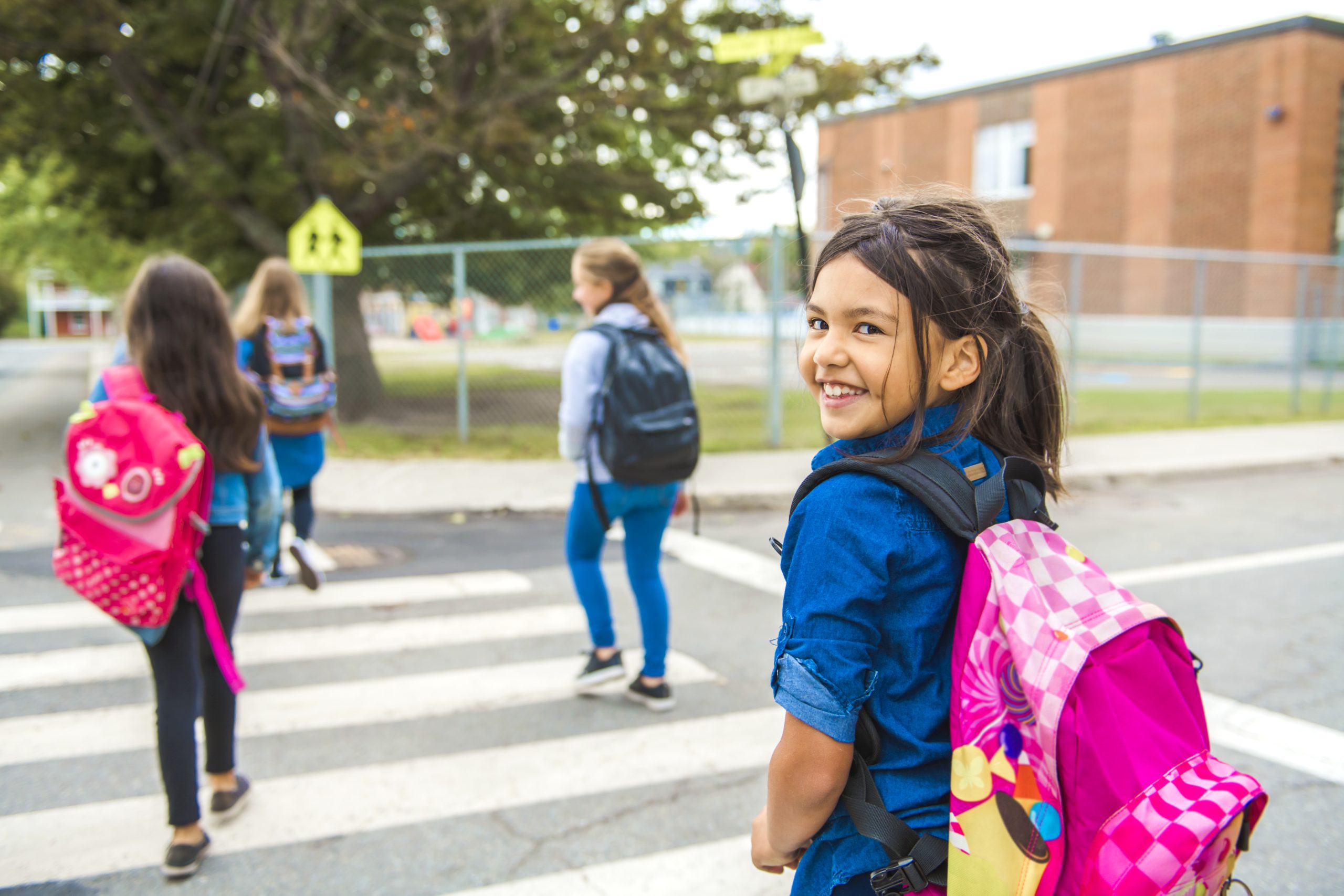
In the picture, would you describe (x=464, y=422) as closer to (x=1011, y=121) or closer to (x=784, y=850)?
(x=784, y=850)

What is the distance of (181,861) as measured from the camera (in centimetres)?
288

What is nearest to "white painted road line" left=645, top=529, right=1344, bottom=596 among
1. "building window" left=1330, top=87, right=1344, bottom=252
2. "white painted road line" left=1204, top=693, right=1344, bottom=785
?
"white painted road line" left=1204, top=693, right=1344, bottom=785

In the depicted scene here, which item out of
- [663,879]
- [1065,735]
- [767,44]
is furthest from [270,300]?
[1065,735]

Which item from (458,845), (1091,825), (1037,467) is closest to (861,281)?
(1037,467)

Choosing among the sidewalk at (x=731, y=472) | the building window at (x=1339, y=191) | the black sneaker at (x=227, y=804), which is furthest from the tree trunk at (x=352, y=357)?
the building window at (x=1339, y=191)

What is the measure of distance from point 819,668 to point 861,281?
1.80 ft

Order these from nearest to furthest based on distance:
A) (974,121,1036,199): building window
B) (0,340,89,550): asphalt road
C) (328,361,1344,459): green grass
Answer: (0,340,89,550): asphalt road, (328,361,1344,459): green grass, (974,121,1036,199): building window

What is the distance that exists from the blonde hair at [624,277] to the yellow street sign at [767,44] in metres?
4.14

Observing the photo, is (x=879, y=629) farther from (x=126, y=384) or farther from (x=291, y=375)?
(x=291, y=375)

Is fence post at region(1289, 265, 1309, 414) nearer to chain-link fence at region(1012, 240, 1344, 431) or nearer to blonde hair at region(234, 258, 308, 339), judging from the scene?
chain-link fence at region(1012, 240, 1344, 431)

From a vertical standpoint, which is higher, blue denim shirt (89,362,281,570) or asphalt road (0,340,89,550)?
blue denim shirt (89,362,281,570)

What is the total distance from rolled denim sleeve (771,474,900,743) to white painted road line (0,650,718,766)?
3.11 m

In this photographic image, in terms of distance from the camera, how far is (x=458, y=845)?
3.05m

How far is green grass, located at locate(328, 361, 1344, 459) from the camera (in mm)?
11383
